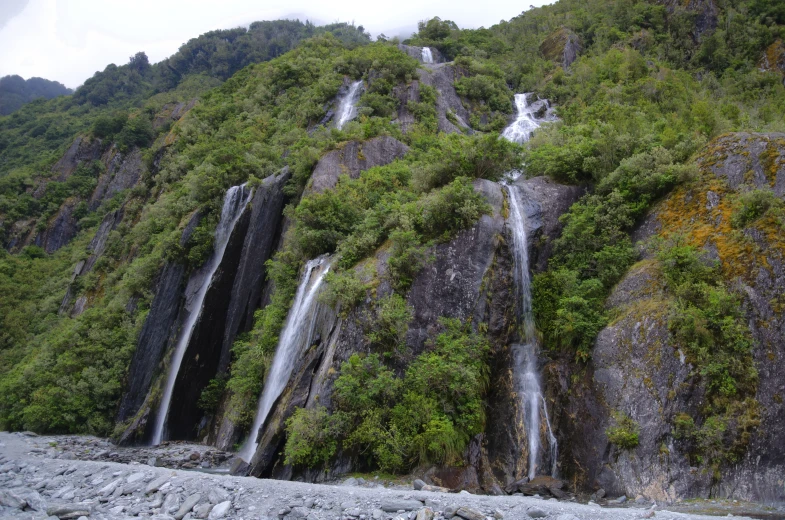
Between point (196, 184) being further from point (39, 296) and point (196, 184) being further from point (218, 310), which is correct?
point (39, 296)

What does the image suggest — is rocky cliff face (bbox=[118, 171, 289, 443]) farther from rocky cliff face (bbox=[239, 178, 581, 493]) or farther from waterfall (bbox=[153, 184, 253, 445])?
rocky cliff face (bbox=[239, 178, 581, 493])

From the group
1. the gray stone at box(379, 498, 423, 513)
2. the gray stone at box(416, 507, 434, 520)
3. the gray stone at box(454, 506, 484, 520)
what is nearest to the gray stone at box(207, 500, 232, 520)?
the gray stone at box(379, 498, 423, 513)

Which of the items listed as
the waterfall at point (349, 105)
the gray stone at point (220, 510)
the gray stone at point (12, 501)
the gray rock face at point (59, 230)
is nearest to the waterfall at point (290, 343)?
the gray stone at point (12, 501)

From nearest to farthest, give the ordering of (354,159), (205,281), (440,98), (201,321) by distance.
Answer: (201,321) → (205,281) → (354,159) → (440,98)

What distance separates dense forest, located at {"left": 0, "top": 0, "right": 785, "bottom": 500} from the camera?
35.9 feet

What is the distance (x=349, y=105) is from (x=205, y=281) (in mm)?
15886

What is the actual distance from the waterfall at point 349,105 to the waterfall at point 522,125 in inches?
397

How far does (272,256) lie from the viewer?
21297mm

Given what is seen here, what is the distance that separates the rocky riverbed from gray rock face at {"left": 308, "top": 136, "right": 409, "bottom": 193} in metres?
13.8

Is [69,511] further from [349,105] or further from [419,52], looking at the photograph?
[419,52]

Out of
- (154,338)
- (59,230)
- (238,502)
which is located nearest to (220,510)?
(238,502)

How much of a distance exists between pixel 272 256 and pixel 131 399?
927cm

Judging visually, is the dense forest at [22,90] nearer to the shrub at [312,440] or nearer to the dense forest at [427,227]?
the dense forest at [427,227]

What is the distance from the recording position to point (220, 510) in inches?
283
